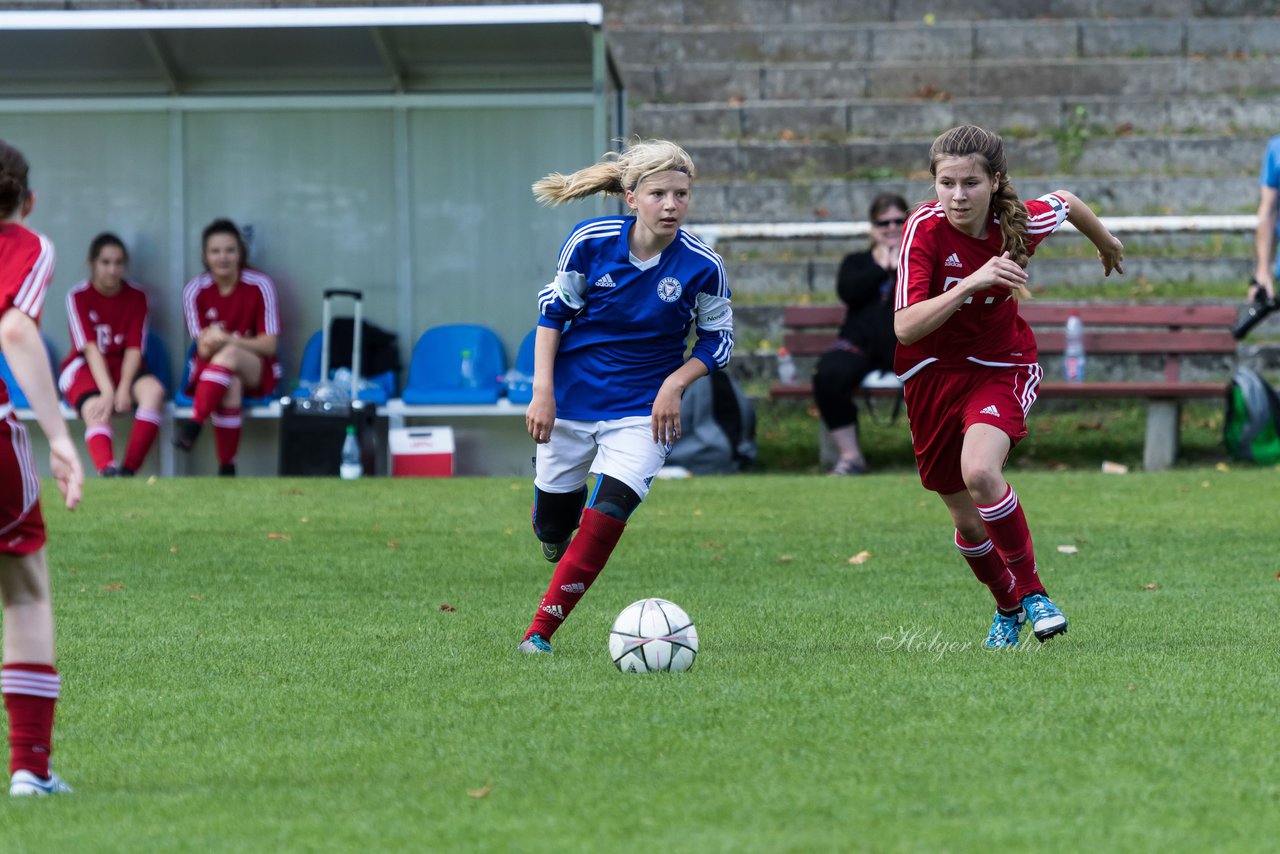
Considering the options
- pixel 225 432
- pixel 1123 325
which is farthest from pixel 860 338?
pixel 225 432

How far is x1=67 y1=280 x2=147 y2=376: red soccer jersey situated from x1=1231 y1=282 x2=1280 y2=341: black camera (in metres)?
7.82

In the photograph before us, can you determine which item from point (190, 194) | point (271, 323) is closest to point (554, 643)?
point (271, 323)

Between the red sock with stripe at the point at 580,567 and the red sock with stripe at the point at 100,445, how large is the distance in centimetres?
784

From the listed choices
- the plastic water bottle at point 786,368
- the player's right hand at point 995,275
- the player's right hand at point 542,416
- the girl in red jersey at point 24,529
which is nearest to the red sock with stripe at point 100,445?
the plastic water bottle at point 786,368

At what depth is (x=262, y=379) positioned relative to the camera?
13148mm

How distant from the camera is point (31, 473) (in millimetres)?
A: 3803

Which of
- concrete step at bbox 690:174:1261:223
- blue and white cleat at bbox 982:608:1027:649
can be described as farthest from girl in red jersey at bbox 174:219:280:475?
blue and white cleat at bbox 982:608:1027:649

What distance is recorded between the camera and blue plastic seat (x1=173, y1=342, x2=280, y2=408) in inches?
516

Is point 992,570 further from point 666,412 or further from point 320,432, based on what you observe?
point 320,432

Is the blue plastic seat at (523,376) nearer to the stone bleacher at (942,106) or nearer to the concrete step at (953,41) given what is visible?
the stone bleacher at (942,106)

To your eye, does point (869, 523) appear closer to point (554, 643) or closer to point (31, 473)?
point (554, 643)

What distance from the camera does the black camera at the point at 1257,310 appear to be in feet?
33.4

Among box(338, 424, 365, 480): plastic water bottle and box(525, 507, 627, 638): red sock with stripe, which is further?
box(338, 424, 365, 480): plastic water bottle

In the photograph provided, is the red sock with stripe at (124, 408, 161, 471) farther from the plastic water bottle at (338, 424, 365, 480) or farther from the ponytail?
the ponytail
